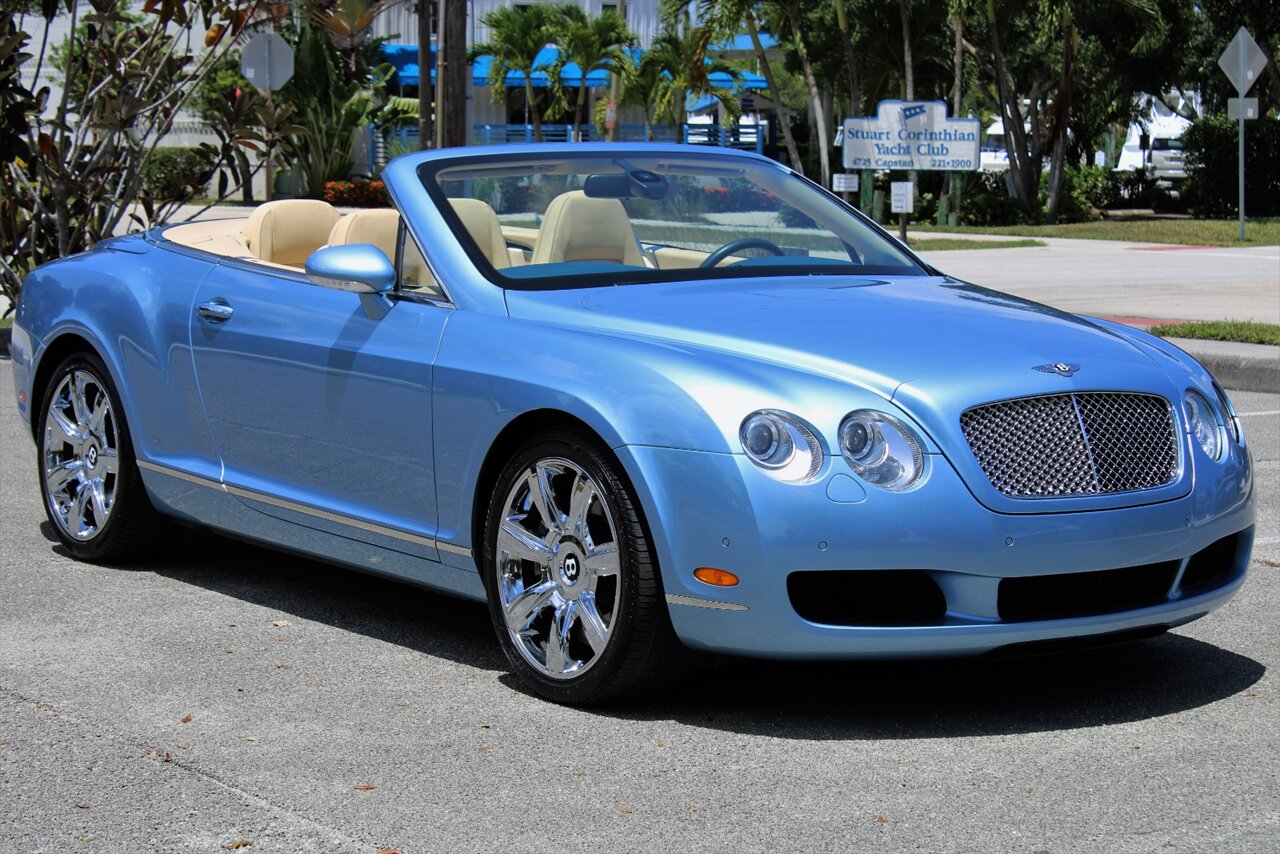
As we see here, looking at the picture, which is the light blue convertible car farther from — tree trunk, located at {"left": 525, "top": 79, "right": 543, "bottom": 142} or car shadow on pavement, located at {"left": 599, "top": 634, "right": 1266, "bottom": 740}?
tree trunk, located at {"left": 525, "top": 79, "right": 543, "bottom": 142}

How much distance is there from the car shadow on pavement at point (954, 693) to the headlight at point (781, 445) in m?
0.67

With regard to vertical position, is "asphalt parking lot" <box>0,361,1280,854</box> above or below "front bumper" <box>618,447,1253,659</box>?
below

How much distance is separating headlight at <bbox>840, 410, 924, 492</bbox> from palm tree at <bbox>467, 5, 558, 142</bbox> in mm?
49711

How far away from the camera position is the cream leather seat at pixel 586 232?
5754 mm

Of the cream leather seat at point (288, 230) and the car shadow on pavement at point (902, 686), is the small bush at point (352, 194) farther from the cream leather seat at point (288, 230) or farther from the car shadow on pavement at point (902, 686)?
the car shadow on pavement at point (902, 686)

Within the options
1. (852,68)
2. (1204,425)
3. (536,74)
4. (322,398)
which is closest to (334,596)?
(322,398)

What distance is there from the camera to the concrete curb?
488 inches

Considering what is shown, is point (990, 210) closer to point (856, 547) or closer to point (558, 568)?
point (558, 568)

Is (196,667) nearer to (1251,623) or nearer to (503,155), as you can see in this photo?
(503,155)

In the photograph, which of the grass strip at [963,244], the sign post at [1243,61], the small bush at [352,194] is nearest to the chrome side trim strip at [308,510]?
the sign post at [1243,61]

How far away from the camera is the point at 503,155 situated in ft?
19.7

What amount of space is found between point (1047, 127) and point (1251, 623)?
34.1 m

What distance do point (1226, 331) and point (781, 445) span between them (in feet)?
34.1

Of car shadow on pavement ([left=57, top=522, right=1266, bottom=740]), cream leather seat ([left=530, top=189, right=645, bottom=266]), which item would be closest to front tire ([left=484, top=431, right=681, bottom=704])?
car shadow on pavement ([left=57, top=522, right=1266, bottom=740])
